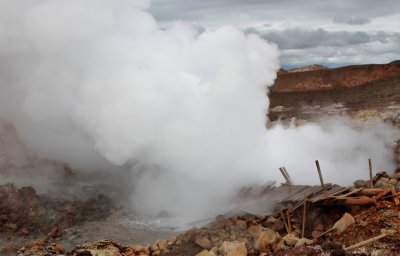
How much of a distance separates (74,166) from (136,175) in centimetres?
274

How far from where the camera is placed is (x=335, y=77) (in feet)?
102

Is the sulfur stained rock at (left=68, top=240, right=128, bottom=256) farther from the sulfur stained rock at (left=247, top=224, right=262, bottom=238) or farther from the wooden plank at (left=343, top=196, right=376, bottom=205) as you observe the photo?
the wooden plank at (left=343, top=196, right=376, bottom=205)

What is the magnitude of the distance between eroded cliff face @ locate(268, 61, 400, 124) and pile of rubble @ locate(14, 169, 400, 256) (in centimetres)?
1326

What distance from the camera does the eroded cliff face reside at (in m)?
24.3

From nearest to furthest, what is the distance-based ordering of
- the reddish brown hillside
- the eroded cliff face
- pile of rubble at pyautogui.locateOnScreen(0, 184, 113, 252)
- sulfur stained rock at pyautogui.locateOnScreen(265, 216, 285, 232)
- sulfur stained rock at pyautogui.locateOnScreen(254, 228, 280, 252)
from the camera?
sulfur stained rock at pyautogui.locateOnScreen(254, 228, 280, 252), sulfur stained rock at pyautogui.locateOnScreen(265, 216, 285, 232), pile of rubble at pyautogui.locateOnScreen(0, 184, 113, 252), the eroded cliff face, the reddish brown hillside

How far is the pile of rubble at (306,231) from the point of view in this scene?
798cm

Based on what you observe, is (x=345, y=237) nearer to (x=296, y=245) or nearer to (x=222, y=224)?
(x=296, y=245)

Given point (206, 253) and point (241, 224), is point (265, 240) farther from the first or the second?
point (206, 253)

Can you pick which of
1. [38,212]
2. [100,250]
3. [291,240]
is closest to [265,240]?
[291,240]

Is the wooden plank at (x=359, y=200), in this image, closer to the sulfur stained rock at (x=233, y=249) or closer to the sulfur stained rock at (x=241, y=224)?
the sulfur stained rock at (x=241, y=224)

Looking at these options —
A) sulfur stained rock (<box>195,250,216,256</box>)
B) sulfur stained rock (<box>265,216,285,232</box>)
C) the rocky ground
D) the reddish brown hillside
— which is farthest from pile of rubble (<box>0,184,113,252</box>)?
the reddish brown hillside

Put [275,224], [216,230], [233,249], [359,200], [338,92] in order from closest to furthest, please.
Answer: [233,249], [359,200], [216,230], [275,224], [338,92]

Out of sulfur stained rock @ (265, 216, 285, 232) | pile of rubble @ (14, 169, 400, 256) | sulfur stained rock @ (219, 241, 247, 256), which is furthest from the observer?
sulfur stained rock @ (265, 216, 285, 232)

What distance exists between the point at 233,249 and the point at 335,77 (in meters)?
24.9
